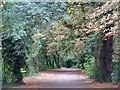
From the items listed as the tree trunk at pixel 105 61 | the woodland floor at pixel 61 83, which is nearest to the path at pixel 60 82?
the woodland floor at pixel 61 83

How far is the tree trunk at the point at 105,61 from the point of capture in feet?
46.5

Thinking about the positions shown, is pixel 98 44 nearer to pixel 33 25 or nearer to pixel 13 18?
pixel 33 25

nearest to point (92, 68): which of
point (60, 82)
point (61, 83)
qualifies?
point (60, 82)

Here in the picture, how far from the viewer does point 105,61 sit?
14.5 metres

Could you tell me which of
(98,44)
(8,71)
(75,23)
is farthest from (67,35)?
(8,71)

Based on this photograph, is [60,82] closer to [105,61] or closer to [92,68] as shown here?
[92,68]

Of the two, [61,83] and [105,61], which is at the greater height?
[105,61]

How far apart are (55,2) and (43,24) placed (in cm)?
125

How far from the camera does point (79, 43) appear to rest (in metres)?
12.6

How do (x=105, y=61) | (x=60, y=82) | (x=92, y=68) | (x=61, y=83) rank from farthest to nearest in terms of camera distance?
1. (x=92, y=68)
2. (x=60, y=82)
3. (x=105, y=61)
4. (x=61, y=83)

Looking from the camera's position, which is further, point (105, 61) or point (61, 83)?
point (105, 61)

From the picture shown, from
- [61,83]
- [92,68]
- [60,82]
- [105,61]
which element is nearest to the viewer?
[61,83]

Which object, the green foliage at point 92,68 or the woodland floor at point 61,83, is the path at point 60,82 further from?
the green foliage at point 92,68

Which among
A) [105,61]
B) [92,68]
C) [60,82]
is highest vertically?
[105,61]
